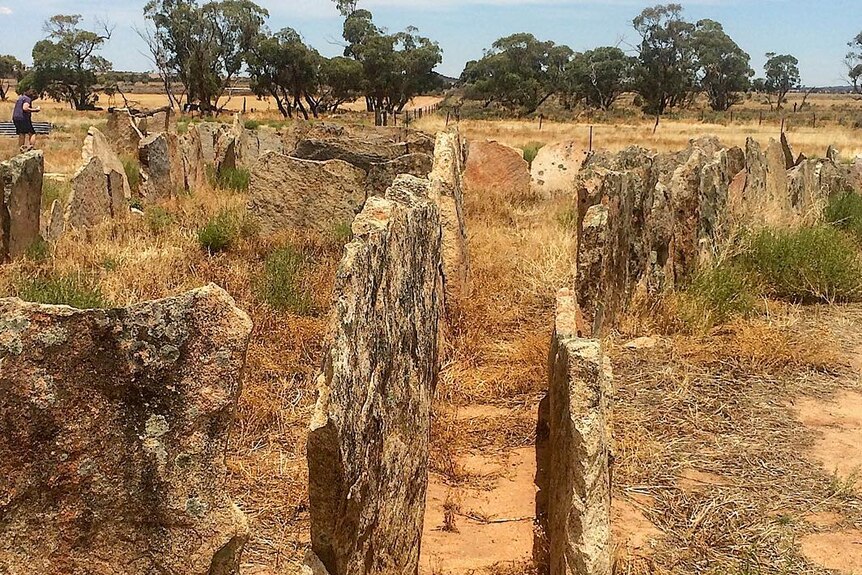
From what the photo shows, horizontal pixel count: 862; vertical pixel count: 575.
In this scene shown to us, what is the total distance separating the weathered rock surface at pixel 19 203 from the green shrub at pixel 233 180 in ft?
13.3

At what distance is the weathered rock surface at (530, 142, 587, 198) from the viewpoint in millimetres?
12945

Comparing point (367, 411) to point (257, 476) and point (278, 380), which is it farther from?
point (278, 380)

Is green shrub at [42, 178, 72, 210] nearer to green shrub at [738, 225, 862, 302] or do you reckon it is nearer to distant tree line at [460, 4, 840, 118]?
green shrub at [738, 225, 862, 302]

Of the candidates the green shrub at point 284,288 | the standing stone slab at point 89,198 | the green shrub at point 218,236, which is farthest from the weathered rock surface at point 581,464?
the standing stone slab at point 89,198

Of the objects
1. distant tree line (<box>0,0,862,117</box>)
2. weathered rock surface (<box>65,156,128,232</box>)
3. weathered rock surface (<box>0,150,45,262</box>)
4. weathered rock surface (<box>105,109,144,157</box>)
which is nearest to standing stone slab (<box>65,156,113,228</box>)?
weathered rock surface (<box>65,156,128,232</box>)

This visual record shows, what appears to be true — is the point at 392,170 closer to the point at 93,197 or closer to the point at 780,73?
the point at 93,197

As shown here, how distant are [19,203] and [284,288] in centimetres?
303

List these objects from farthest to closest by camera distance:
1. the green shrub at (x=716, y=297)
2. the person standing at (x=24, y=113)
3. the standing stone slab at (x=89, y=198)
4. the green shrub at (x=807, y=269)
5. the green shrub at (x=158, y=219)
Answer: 1. the person standing at (x=24, y=113)
2. the green shrub at (x=158, y=219)
3. the standing stone slab at (x=89, y=198)
4. the green shrub at (x=807, y=269)
5. the green shrub at (x=716, y=297)

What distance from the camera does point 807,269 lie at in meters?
7.05

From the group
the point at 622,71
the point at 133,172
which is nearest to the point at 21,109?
A: the point at 133,172

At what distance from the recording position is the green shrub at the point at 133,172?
38.2 ft

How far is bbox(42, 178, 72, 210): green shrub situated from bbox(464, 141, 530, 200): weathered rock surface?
559 cm

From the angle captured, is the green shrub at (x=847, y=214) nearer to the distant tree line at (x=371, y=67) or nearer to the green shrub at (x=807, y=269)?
the green shrub at (x=807, y=269)

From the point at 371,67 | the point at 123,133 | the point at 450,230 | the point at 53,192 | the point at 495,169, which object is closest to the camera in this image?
the point at 450,230
